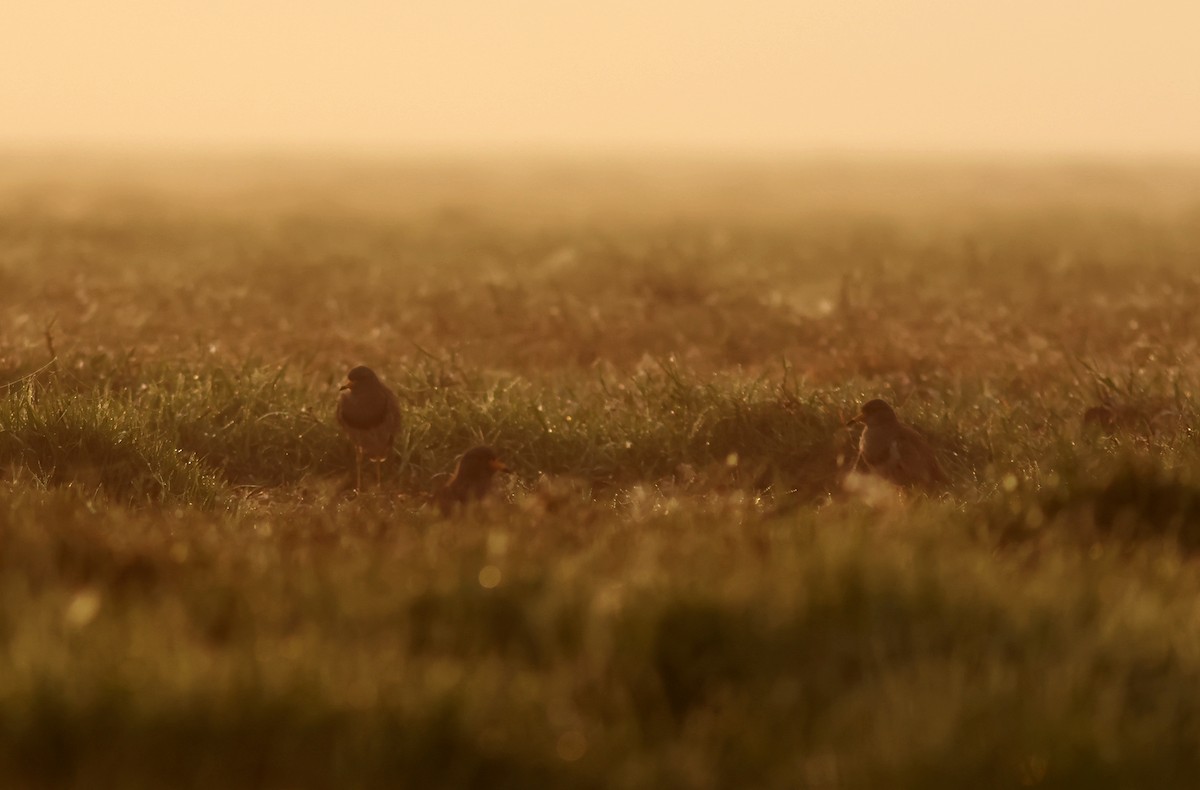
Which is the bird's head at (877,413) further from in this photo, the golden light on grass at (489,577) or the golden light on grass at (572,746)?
the golden light on grass at (572,746)

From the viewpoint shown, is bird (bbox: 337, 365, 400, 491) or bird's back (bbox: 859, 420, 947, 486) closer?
bird's back (bbox: 859, 420, 947, 486)

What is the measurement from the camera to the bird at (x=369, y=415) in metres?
8.63

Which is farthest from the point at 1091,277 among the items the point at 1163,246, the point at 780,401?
the point at 780,401

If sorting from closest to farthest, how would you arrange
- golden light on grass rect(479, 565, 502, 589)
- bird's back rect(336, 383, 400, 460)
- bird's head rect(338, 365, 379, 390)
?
golden light on grass rect(479, 565, 502, 589) < bird's back rect(336, 383, 400, 460) < bird's head rect(338, 365, 379, 390)

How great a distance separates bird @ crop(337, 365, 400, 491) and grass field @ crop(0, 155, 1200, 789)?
0.25m

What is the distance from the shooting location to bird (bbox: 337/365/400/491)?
8.63 meters

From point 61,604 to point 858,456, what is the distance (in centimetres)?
460

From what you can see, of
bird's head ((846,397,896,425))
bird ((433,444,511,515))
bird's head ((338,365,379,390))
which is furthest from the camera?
bird's head ((338,365,379,390))

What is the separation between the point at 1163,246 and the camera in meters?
24.9

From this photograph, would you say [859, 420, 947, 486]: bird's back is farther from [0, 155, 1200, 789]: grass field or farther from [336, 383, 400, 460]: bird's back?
[336, 383, 400, 460]: bird's back

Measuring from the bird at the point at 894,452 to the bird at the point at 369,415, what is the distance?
100 inches

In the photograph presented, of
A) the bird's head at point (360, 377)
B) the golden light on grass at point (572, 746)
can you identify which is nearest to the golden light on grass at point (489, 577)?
the golden light on grass at point (572, 746)

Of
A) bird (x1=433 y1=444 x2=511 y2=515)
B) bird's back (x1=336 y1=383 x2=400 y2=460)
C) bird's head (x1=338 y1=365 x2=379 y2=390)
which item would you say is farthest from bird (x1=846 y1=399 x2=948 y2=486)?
bird's head (x1=338 y1=365 x2=379 y2=390)

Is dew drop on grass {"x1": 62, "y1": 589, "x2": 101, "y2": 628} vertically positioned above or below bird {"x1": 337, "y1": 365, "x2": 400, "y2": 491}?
above
